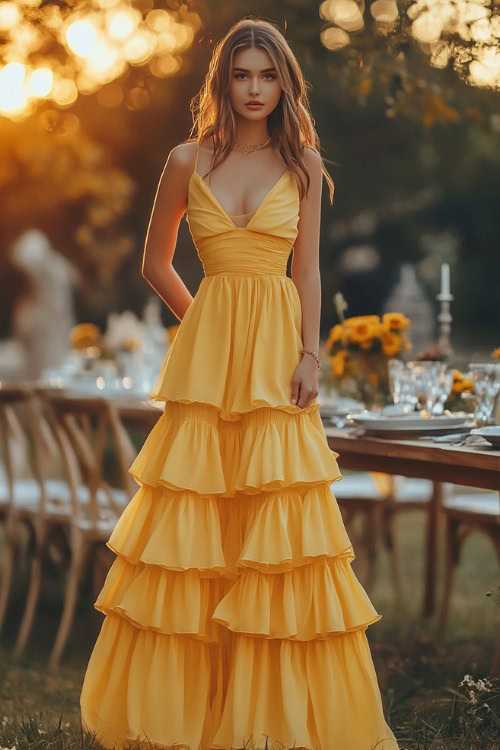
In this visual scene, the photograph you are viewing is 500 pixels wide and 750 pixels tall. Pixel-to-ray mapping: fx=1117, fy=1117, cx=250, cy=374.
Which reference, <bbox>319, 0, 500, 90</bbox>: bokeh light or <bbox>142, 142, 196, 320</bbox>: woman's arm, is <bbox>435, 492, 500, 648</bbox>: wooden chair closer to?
<bbox>319, 0, 500, 90</bbox>: bokeh light

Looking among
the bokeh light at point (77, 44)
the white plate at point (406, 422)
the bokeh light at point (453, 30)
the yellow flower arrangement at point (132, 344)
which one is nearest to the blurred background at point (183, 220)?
the bokeh light at point (77, 44)

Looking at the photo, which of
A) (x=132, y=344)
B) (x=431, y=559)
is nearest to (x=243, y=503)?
(x=431, y=559)

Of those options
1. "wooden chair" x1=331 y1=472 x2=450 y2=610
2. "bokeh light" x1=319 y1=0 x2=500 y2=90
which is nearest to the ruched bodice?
"bokeh light" x1=319 y1=0 x2=500 y2=90

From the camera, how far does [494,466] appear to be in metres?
2.84

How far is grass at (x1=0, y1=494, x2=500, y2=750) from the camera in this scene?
9.52 feet

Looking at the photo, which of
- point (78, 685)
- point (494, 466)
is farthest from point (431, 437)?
point (78, 685)

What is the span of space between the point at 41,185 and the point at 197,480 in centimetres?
932

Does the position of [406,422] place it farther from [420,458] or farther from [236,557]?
[236,557]

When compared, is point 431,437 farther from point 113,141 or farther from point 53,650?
point 113,141

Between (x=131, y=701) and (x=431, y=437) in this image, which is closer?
(x=131, y=701)

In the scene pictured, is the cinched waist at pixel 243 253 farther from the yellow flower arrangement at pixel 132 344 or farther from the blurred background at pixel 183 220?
the blurred background at pixel 183 220

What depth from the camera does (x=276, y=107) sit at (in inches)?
112

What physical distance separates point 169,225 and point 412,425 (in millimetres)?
944

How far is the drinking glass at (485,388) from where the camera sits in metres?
3.30
